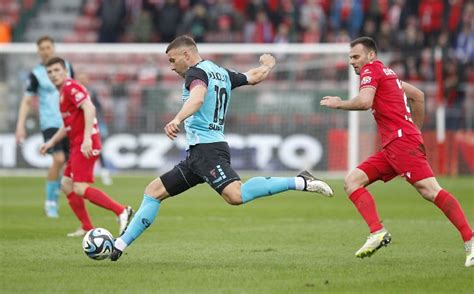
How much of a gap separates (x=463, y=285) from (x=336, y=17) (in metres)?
21.8

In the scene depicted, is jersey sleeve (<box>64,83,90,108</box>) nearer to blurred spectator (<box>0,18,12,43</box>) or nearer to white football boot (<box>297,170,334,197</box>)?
white football boot (<box>297,170,334,197</box>)

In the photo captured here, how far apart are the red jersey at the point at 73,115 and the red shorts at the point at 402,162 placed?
4.01 metres

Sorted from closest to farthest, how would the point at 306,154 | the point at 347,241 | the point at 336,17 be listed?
the point at 347,241 → the point at 306,154 → the point at 336,17

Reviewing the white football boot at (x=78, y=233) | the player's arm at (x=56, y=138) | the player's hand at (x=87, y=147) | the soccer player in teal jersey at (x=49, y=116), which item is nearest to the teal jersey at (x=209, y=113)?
the player's hand at (x=87, y=147)

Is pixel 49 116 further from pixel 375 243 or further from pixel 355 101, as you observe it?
pixel 375 243

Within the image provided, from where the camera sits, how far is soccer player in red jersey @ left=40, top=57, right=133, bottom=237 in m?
12.9

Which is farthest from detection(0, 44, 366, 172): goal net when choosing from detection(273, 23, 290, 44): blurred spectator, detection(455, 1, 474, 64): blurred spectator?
detection(455, 1, 474, 64): blurred spectator

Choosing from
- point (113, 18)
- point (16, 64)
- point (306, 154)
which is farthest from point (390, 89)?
point (113, 18)

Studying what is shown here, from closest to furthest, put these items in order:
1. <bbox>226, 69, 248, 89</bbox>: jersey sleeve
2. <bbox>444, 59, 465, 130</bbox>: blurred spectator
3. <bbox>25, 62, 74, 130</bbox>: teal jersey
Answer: <bbox>226, 69, 248, 89</bbox>: jersey sleeve
<bbox>25, 62, 74, 130</bbox>: teal jersey
<bbox>444, 59, 465, 130</bbox>: blurred spectator

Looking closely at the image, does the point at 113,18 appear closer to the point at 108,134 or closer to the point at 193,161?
the point at 108,134

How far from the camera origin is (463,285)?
9000mm

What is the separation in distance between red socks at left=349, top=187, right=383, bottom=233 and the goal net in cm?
1501

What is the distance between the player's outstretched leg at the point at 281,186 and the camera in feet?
33.5

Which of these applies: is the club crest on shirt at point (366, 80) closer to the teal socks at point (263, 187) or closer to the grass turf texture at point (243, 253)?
the teal socks at point (263, 187)
